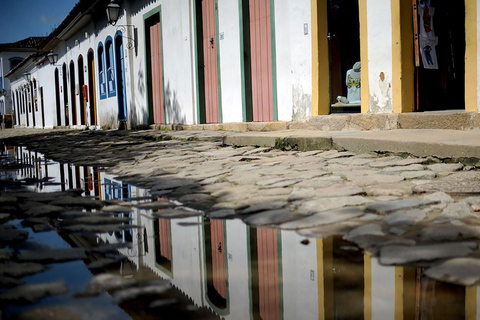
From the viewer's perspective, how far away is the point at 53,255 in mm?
1971

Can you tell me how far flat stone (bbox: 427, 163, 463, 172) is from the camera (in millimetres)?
3604

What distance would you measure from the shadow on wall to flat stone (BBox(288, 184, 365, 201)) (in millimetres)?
8970

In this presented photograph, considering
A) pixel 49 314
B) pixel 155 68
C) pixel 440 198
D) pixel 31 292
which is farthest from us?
pixel 155 68

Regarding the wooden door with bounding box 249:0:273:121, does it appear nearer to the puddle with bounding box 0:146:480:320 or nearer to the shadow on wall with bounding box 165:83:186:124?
the shadow on wall with bounding box 165:83:186:124

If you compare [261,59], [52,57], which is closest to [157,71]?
[261,59]

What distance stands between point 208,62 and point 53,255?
9160 mm

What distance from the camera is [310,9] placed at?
305 inches

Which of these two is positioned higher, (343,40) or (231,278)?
(343,40)

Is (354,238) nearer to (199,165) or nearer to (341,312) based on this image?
(341,312)

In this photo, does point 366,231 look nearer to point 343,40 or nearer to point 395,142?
point 395,142

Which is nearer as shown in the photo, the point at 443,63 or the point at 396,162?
the point at 396,162

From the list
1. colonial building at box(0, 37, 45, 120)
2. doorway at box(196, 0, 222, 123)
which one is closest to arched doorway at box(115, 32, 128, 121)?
doorway at box(196, 0, 222, 123)

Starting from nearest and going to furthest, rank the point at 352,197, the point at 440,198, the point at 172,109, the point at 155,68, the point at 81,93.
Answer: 1. the point at 440,198
2. the point at 352,197
3. the point at 172,109
4. the point at 155,68
5. the point at 81,93

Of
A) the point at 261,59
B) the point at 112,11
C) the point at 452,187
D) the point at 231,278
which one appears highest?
the point at 112,11
